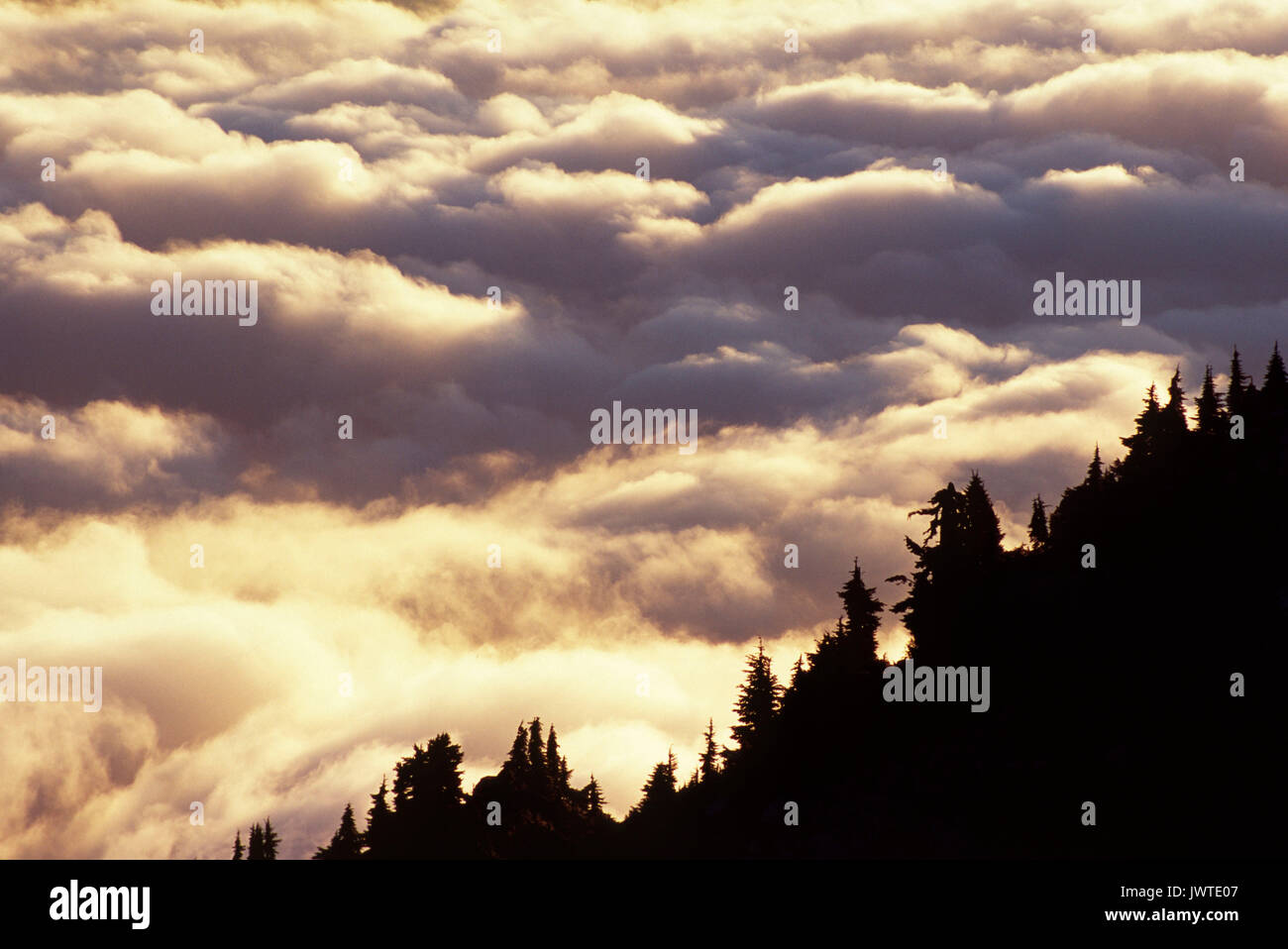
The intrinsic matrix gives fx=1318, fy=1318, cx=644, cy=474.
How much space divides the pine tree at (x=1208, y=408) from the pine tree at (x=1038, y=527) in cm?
1574

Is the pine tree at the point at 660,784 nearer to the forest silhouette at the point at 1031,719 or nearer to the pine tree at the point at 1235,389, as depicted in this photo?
the forest silhouette at the point at 1031,719

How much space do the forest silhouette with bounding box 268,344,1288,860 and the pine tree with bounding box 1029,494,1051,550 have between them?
1.36 ft

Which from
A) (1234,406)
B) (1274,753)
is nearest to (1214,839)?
(1274,753)

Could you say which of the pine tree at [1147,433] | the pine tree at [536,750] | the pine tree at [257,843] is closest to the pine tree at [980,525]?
the pine tree at [1147,433]

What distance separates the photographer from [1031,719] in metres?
92.4

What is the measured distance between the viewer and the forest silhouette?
85812mm

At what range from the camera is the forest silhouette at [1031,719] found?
8581cm

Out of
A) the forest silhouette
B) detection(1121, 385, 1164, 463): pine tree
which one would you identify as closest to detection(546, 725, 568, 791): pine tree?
the forest silhouette

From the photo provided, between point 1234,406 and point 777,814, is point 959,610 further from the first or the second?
point 1234,406

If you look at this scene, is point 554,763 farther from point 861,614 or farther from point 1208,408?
point 1208,408

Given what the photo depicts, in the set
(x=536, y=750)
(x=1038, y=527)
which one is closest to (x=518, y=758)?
(x=536, y=750)

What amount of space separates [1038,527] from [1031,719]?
33.8 m
